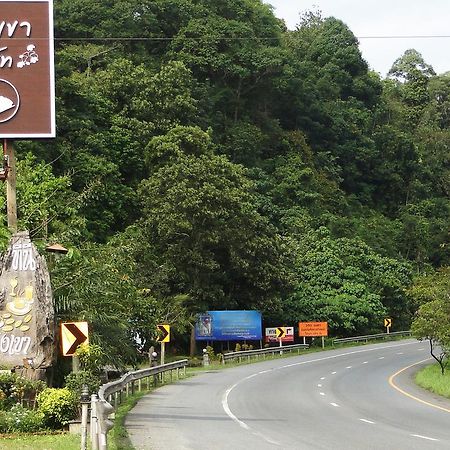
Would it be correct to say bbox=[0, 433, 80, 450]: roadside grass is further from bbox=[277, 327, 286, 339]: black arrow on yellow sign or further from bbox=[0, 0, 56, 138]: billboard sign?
bbox=[277, 327, 286, 339]: black arrow on yellow sign

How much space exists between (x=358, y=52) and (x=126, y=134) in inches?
1752

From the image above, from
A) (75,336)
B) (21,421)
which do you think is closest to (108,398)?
(75,336)

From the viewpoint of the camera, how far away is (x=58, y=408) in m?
16.6

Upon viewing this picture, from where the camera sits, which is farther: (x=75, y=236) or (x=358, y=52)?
(x=358, y=52)

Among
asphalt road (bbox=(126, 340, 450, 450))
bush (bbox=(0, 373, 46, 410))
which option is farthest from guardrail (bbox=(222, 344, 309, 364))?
bush (bbox=(0, 373, 46, 410))

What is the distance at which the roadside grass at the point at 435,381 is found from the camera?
28247 millimetres

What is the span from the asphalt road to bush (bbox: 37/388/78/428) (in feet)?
4.43

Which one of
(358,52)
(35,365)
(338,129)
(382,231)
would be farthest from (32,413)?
(358,52)

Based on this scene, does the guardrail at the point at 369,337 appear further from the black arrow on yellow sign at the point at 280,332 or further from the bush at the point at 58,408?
the bush at the point at 58,408

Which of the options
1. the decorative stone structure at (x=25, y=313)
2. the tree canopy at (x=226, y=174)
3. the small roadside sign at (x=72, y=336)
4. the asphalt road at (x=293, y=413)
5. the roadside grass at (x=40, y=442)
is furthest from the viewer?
the tree canopy at (x=226, y=174)

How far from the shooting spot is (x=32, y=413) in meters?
16.7

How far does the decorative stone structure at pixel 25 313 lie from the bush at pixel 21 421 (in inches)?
94.8

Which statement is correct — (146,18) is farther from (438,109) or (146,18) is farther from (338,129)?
(438,109)

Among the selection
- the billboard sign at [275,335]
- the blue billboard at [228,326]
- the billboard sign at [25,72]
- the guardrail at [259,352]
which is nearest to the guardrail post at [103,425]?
the billboard sign at [25,72]
